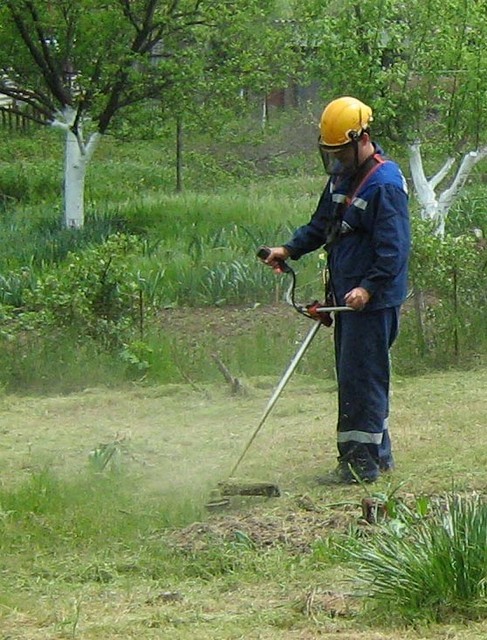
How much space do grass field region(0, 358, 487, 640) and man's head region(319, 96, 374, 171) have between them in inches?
66.1

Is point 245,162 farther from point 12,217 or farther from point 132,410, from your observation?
point 132,410

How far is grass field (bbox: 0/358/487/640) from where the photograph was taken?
4820 millimetres

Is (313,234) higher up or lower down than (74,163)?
higher up

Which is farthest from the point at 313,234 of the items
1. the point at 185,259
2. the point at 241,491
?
the point at 185,259

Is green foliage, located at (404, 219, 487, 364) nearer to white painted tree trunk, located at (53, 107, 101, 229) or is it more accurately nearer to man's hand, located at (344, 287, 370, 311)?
man's hand, located at (344, 287, 370, 311)

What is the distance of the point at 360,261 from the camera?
683 cm

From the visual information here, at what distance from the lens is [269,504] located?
669 centimetres

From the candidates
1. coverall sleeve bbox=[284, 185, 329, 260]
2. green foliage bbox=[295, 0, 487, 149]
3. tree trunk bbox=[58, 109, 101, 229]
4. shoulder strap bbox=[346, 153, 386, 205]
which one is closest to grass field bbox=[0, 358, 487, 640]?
coverall sleeve bbox=[284, 185, 329, 260]

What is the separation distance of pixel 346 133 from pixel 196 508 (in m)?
1.99

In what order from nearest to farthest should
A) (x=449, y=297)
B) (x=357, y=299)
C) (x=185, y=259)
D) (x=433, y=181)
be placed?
(x=357, y=299) → (x=449, y=297) → (x=433, y=181) → (x=185, y=259)

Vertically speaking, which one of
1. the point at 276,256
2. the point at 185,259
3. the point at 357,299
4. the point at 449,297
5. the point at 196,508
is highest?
the point at 276,256

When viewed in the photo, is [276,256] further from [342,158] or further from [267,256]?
[342,158]

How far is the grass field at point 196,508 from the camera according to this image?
4820mm

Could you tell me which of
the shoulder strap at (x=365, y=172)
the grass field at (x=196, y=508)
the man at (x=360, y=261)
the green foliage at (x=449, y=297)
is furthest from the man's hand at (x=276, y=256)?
the green foliage at (x=449, y=297)
